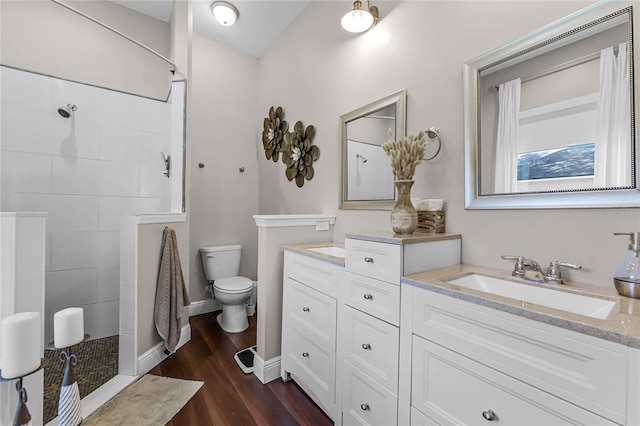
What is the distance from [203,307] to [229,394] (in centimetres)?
146

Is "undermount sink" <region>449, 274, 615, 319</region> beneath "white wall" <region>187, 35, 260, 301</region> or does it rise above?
beneath

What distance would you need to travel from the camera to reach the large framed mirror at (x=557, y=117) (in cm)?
96

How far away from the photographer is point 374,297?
1.23 metres

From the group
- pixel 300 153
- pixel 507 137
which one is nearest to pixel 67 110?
pixel 300 153

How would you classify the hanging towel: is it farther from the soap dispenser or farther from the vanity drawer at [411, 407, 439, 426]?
the soap dispenser

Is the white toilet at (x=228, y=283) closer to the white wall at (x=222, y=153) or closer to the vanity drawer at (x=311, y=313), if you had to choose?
the white wall at (x=222, y=153)

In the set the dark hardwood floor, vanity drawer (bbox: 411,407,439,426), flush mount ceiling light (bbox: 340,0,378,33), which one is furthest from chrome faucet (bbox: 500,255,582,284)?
flush mount ceiling light (bbox: 340,0,378,33)

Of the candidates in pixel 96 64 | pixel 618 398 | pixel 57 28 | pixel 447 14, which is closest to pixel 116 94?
pixel 96 64

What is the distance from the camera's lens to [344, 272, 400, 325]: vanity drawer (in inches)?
44.6

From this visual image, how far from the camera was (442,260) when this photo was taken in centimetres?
130

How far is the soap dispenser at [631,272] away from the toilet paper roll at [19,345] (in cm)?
173

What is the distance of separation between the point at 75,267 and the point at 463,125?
3.05m

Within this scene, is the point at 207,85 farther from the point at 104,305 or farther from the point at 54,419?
the point at 54,419

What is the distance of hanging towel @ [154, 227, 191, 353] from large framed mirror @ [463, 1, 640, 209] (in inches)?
78.6
